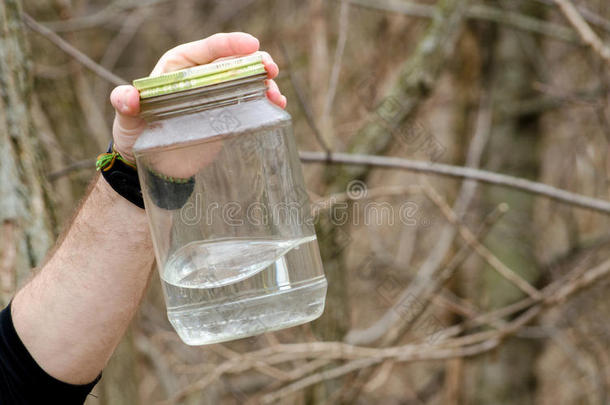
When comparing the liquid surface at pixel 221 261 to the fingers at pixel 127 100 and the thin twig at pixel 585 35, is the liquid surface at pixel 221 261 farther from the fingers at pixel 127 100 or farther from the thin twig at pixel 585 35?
the thin twig at pixel 585 35

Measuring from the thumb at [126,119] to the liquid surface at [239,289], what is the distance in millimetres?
241

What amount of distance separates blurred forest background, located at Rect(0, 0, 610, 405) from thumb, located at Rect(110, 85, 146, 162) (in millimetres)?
699

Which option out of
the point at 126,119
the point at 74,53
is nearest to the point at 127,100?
the point at 126,119

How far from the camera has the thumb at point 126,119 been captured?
1325 millimetres

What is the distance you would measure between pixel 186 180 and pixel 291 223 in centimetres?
23

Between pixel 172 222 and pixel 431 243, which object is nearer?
pixel 172 222

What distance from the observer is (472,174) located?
2650 millimetres

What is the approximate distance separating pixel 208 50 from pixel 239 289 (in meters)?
0.46

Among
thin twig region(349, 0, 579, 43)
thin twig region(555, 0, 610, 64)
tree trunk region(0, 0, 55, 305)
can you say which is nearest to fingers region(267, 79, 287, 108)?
tree trunk region(0, 0, 55, 305)

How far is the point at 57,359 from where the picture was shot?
153cm

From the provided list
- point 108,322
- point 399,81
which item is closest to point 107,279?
point 108,322

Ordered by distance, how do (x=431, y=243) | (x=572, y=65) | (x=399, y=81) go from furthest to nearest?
(x=431, y=243) < (x=572, y=65) < (x=399, y=81)

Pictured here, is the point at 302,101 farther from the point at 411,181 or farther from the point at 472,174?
the point at 411,181

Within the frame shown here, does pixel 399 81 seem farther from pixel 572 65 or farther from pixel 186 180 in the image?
pixel 572 65
